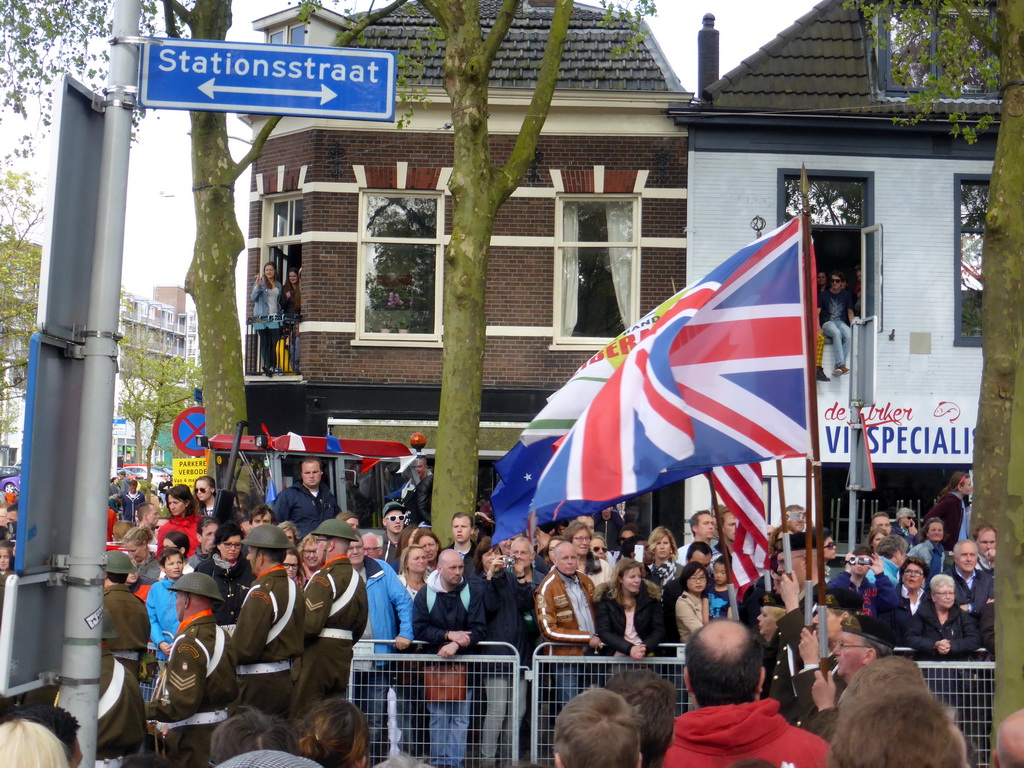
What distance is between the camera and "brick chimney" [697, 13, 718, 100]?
19547 millimetres

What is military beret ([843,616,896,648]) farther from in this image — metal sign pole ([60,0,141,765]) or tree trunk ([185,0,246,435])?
tree trunk ([185,0,246,435])

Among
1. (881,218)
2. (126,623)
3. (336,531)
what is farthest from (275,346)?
(126,623)

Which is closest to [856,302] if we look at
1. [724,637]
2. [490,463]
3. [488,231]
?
[490,463]

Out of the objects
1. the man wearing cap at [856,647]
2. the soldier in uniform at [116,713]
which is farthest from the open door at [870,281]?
the soldier in uniform at [116,713]

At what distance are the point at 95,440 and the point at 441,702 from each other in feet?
16.6

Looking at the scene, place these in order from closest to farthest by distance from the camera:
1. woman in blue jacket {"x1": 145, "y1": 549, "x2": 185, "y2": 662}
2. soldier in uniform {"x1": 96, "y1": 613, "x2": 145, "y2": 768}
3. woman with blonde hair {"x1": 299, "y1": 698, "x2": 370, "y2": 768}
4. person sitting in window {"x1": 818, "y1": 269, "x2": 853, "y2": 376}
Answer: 1. woman with blonde hair {"x1": 299, "y1": 698, "x2": 370, "y2": 768}
2. soldier in uniform {"x1": 96, "y1": 613, "x2": 145, "y2": 768}
3. woman in blue jacket {"x1": 145, "y1": 549, "x2": 185, "y2": 662}
4. person sitting in window {"x1": 818, "y1": 269, "x2": 853, "y2": 376}

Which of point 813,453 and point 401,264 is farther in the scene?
point 401,264

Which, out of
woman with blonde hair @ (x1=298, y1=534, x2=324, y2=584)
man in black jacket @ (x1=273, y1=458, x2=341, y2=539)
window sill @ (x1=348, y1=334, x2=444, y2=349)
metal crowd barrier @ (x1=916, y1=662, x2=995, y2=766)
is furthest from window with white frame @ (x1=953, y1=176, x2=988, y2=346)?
woman with blonde hair @ (x1=298, y1=534, x2=324, y2=584)

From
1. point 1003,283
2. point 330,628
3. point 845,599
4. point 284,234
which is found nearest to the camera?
point 845,599

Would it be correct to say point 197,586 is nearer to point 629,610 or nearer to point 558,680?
point 558,680

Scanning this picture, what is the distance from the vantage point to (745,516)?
300 inches

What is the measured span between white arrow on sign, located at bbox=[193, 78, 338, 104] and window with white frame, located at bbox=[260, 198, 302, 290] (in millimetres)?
15168

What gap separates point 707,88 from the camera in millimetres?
19109

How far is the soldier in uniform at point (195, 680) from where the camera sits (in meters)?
6.46
